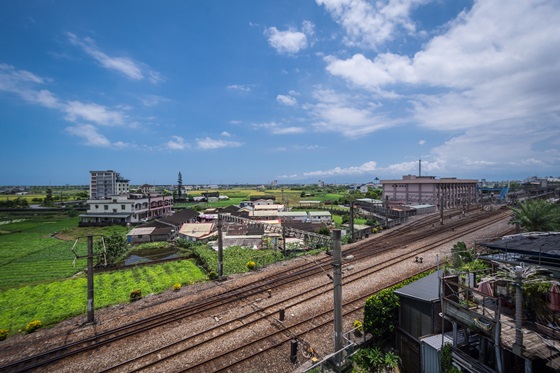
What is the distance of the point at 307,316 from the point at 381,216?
48539 millimetres

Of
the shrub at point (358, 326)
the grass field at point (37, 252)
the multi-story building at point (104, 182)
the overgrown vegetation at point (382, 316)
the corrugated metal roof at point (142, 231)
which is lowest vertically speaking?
the grass field at point (37, 252)

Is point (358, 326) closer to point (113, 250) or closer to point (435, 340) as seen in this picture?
point (435, 340)

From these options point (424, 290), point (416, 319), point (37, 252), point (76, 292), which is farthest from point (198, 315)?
point (37, 252)

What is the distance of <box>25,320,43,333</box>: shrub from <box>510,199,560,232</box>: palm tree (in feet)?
126

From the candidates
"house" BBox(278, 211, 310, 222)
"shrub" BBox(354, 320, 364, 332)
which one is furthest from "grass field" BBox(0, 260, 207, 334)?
"house" BBox(278, 211, 310, 222)

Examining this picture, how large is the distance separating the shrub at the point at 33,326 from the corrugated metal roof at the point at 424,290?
21432 millimetres

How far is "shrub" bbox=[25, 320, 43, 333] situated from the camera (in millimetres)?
16766

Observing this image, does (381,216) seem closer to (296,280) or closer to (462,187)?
(462,187)

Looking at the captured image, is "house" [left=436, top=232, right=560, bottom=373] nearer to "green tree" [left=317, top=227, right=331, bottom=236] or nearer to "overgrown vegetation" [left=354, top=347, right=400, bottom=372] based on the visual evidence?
"overgrown vegetation" [left=354, top=347, right=400, bottom=372]

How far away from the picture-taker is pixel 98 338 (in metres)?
15.2

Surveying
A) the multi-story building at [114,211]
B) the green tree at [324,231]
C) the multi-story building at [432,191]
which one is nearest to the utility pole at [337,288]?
the green tree at [324,231]

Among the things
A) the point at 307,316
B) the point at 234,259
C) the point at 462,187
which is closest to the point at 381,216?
the point at 462,187

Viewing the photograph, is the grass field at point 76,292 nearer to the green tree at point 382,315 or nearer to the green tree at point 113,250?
the green tree at point 113,250

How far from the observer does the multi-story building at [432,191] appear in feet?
219
